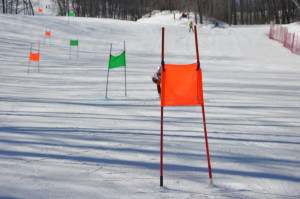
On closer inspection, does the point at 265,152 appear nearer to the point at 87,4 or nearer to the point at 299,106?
the point at 299,106

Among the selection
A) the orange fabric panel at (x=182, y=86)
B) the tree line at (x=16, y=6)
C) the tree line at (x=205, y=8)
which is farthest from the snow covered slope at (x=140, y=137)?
the tree line at (x=16, y=6)

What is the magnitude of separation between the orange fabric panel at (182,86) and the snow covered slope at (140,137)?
110cm

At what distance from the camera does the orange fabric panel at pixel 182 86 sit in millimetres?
4172

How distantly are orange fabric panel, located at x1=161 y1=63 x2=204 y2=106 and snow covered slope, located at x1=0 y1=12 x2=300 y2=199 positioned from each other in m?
1.10

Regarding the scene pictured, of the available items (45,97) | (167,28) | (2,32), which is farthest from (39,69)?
(167,28)

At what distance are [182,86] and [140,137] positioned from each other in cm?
249

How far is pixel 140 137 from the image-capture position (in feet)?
21.1

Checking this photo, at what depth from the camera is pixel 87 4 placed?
85.2 metres

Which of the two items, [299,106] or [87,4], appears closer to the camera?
[299,106]

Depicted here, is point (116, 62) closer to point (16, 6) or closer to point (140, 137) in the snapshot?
point (140, 137)

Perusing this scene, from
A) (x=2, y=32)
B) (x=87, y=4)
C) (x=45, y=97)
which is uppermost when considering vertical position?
(x=87, y=4)

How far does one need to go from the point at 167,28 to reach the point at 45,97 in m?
32.7

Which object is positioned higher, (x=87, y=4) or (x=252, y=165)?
(x=87, y=4)

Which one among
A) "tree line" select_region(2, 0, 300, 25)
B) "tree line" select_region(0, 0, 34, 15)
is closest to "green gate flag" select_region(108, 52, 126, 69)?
"tree line" select_region(2, 0, 300, 25)
